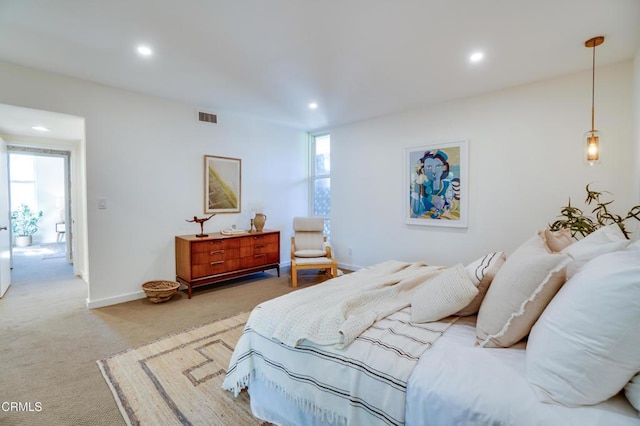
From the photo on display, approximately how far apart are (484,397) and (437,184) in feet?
11.3

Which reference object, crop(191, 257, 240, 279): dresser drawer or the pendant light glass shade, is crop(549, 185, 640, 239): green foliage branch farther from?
crop(191, 257, 240, 279): dresser drawer

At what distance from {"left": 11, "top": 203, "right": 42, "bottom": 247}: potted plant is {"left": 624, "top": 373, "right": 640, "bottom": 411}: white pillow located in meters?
11.0

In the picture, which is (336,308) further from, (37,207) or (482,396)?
(37,207)

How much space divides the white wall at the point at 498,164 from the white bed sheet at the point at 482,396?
2.66 meters

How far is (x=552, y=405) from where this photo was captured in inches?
37.4

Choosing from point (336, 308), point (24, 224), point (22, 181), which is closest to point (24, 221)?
point (24, 224)

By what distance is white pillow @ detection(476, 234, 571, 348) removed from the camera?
1205 mm

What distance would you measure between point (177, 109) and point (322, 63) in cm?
233

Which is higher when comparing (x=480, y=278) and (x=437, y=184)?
(x=437, y=184)

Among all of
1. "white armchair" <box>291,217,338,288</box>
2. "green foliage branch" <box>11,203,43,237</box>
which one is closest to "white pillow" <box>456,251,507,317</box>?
"white armchair" <box>291,217,338,288</box>

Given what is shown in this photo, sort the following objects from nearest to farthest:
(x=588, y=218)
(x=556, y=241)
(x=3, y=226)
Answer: (x=556, y=241)
(x=588, y=218)
(x=3, y=226)

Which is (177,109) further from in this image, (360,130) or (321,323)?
(321,323)

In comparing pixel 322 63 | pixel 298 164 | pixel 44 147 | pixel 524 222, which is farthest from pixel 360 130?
pixel 44 147

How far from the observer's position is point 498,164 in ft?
12.0
